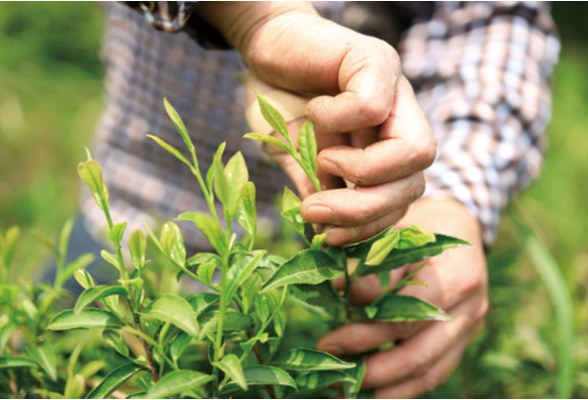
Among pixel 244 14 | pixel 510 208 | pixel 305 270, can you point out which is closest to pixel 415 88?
pixel 510 208

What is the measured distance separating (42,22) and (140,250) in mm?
2571

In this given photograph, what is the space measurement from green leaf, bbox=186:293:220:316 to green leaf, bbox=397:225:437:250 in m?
0.18

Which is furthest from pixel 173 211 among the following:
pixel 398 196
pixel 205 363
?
pixel 398 196

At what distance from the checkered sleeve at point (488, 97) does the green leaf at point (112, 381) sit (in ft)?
2.03

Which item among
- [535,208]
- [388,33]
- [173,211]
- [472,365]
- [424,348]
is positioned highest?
[388,33]

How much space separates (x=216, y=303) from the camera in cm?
41

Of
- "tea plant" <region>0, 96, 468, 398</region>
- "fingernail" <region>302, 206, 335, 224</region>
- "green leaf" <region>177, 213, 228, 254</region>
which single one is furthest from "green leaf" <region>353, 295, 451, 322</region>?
"green leaf" <region>177, 213, 228, 254</region>

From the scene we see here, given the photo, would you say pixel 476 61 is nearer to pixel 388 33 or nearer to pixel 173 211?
pixel 388 33

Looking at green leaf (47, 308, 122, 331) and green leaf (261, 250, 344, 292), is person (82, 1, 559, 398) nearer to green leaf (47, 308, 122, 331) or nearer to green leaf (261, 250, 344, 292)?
green leaf (261, 250, 344, 292)

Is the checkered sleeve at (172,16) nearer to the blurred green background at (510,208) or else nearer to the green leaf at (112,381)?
the green leaf at (112,381)

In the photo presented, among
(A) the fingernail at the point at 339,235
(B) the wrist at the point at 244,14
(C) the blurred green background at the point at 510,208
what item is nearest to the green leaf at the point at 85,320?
(A) the fingernail at the point at 339,235

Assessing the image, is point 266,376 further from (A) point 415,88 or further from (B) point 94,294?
(A) point 415,88

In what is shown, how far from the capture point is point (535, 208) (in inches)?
68.9

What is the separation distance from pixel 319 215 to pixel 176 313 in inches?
6.3
